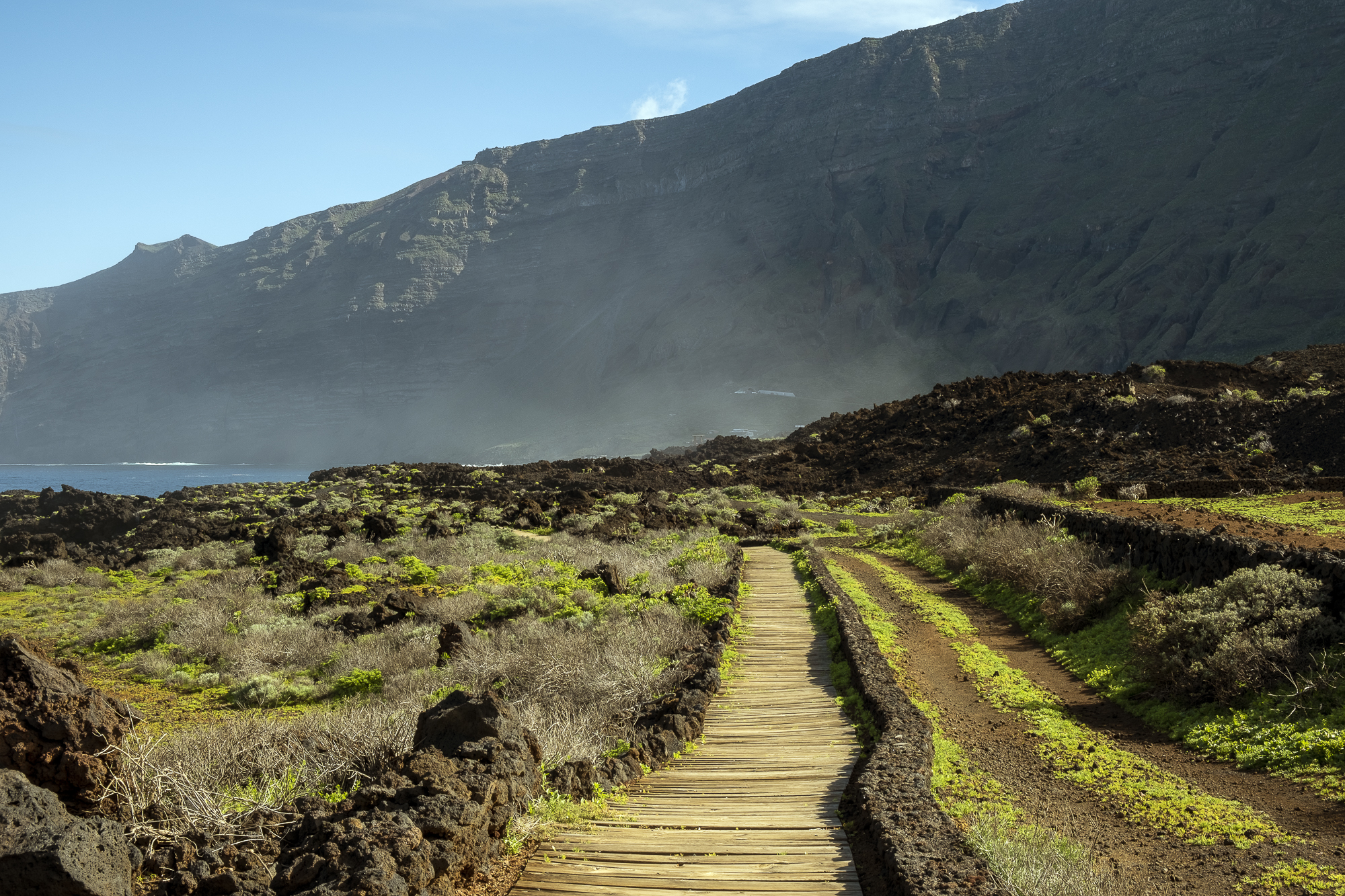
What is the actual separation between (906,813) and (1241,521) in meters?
12.4

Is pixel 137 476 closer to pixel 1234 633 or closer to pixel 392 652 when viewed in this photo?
pixel 392 652

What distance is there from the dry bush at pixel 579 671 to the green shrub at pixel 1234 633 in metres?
4.91

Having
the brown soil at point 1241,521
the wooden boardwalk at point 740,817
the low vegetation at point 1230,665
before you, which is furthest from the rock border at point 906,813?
the brown soil at point 1241,521

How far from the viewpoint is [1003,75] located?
12794 cm

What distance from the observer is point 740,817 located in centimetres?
575

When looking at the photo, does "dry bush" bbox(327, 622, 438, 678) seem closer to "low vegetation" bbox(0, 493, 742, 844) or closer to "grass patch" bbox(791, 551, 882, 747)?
"low vegetation" bbox(0, 493, 742, 844)

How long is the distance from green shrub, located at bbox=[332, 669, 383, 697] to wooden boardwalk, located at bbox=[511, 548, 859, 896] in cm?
502

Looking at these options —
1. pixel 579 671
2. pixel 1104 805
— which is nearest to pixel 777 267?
pixel 579 671

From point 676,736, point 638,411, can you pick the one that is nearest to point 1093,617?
point 676,736

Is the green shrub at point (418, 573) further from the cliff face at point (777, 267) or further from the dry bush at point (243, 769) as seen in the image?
the cliff face at point (777, 267)

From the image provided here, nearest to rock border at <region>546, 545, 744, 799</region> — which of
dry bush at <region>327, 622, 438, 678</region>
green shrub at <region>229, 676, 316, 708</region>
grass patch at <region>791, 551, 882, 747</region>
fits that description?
grass patch at <region>791, 551, 882, 747</region>

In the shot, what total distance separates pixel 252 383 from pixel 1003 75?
126m

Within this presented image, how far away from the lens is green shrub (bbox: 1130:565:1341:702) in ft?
26.7

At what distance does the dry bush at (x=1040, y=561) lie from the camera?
1210 cm
